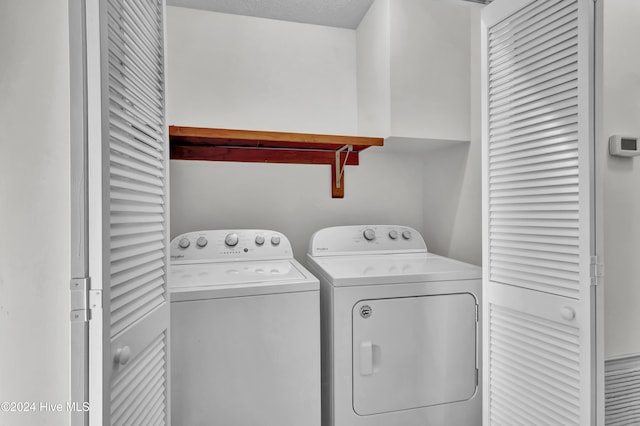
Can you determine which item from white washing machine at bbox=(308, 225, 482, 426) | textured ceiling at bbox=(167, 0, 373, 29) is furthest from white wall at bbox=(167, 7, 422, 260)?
white washing machine at bbox=(308, 225, 482, 426)

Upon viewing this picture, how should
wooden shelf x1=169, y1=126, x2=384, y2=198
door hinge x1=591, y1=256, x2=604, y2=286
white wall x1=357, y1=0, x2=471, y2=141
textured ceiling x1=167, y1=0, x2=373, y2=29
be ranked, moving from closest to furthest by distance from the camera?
1. door hinge x1=591, y1=256, x2=604, y2=286
2. wooden shelf x1=169, y1=126, x2=384, y2=198
3. white wall x1=357, y1=0, x2=471, y2=141
4. textured ceiling x1=167, y1=0, x2=373, y2=29

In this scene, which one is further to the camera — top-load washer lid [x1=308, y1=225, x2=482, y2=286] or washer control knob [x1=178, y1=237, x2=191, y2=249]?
washer control knob [x1=178, y1=237, x2=191, y2=249]

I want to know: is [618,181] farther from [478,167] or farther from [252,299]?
[252,299]

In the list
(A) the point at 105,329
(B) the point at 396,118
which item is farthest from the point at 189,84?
(A) the point at 105,329

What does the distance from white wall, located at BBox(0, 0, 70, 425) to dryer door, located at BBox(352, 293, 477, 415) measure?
1084 mm

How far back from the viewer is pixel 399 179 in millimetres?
2531

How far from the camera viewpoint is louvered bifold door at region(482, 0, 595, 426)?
3.29ft

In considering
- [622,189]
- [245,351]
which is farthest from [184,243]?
[622,189]

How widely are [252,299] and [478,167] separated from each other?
4.89 feet

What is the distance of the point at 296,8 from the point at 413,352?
2.15 m

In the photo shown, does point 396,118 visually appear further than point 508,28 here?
Yes

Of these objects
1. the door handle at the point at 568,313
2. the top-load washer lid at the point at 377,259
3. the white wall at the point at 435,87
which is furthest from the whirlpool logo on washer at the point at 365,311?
the white wall at the point at 435,87

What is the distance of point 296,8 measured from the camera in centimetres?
216

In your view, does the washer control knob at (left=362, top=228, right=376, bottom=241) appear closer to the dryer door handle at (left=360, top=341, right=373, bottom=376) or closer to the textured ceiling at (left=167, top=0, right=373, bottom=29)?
the dryer door handle at (left=360, top=341, right=373, bottom=376)
